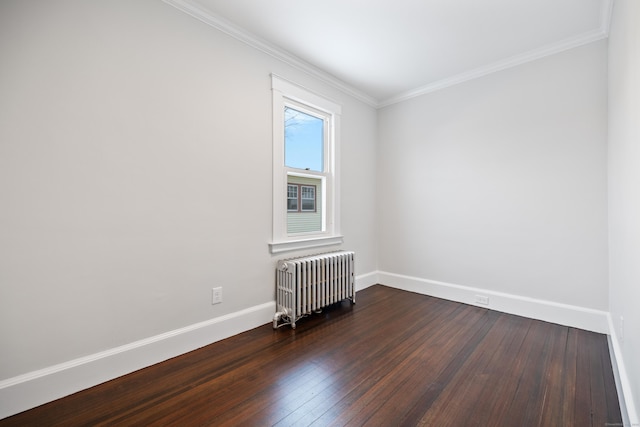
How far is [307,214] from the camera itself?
3248 mm

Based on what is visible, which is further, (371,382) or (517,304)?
(517,304)

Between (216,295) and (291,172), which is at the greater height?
(291,172)

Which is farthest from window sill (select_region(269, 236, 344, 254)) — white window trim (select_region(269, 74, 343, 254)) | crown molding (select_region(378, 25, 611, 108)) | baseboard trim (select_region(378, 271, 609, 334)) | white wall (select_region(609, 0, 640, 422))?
white wall (select_region(609, 0, 640, 422))

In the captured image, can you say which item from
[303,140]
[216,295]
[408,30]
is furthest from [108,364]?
[408,30]

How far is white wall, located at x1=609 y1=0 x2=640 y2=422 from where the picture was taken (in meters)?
1.31

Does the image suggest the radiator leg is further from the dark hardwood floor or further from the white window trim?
the white window trim

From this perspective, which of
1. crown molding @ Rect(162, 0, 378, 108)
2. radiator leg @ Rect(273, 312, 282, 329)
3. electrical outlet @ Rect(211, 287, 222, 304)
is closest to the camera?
crown molding @ Rect(162, 0, 378, 108)

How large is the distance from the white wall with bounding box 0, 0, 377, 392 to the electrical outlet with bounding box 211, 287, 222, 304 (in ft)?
0.13

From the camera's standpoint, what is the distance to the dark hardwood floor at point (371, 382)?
1.51 meters

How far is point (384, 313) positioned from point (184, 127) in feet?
8.62

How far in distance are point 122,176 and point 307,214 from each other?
6.01 feet

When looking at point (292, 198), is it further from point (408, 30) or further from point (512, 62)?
point (512, 62)

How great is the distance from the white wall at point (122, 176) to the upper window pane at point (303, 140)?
315 millimetres

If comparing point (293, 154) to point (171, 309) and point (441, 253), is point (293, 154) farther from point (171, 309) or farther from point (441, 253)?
point (441, 253)
